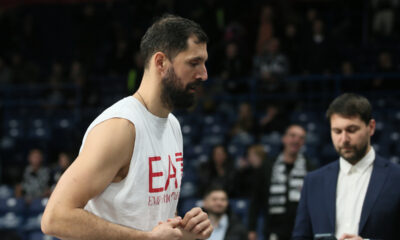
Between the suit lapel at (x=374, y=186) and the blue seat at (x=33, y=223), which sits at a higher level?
the suit lapel at (x=374, y=186)

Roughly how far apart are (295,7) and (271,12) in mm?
2833

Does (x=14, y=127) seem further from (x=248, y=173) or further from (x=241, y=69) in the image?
(x=248, y=173)

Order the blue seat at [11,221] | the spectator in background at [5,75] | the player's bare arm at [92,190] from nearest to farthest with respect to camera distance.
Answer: the player's bare arm at [92,190] → the blue seat at [11,221] → the spectator in background at [5,75]

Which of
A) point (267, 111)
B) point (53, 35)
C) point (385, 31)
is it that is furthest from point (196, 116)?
point (53, 35)

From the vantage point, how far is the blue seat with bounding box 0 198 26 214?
9.00m

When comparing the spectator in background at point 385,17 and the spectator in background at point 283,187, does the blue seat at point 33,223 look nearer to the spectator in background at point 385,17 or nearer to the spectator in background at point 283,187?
→ the spectator in background at point 283,187

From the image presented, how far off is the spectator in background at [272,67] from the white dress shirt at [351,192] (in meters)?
7.10

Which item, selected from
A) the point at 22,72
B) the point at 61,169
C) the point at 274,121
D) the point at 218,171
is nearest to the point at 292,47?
the point at 274,121

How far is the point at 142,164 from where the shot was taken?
258cm

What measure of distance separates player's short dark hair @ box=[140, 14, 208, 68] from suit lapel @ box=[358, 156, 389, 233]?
1.52 m

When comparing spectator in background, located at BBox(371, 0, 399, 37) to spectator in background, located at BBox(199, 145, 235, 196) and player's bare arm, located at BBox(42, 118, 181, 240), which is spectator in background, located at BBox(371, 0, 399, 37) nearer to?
spectator in background, located at BBox(199, 145, 235, 196)

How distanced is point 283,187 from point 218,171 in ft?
7.83

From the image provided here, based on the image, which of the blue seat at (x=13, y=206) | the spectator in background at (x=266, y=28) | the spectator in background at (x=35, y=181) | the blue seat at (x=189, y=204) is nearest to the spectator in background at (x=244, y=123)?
the spectator in background at (x=266, y=28)

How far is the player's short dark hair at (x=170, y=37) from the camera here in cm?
269
